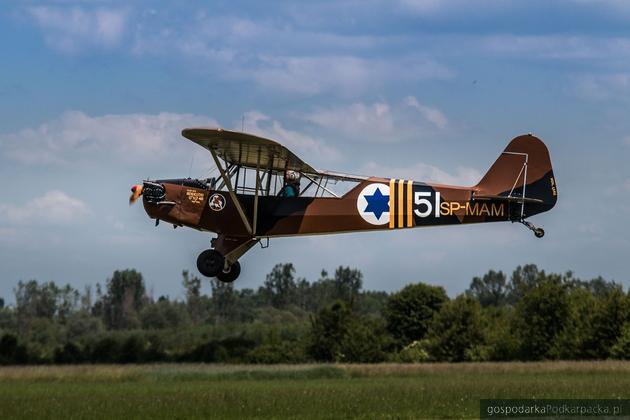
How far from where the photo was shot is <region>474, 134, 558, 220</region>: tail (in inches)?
960

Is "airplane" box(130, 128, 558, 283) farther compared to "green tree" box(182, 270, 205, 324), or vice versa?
"green tree" box(182, 270, 205, 324)

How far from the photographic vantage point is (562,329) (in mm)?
66000

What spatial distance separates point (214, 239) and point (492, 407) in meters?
12.2

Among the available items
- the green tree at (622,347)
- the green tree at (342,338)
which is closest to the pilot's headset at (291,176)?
the green tree at (622,347)

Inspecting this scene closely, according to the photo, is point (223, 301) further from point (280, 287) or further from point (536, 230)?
point (536, 230)

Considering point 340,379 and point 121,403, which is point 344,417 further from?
point 340,379

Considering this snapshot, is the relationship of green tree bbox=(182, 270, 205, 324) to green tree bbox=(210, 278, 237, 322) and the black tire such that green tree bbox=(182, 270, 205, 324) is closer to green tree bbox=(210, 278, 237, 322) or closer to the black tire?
green tree bbox=(210, 278, 237, 322)

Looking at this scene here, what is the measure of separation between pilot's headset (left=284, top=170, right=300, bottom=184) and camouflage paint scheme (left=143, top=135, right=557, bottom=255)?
48 centimetres

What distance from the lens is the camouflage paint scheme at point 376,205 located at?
79.7 ft

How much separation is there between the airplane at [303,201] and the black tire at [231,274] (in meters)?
0.02

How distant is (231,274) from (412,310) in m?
55.7

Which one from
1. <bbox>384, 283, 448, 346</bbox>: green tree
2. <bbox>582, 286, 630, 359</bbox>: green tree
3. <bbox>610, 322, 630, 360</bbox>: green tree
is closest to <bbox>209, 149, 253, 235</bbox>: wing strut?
<bbox>610, 322, 630, 360</bbox>: green tree

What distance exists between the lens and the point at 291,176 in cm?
2466

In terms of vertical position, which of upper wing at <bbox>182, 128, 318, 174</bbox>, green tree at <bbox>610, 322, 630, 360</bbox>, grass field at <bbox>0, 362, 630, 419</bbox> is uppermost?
upper wing at <bbox>182, 128, 318, 174</bbox>
